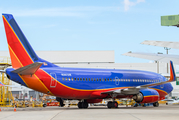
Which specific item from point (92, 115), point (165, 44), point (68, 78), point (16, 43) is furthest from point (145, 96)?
point (165, 44)

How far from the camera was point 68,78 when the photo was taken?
26.1m

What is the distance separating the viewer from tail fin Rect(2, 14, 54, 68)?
931 inches

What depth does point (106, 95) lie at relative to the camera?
28406mm

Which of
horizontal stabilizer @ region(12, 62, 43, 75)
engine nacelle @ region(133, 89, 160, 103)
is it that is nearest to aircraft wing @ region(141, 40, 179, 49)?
horizontal stabilizer @ region(12, 62, 43, 75)

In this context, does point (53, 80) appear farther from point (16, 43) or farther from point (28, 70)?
point (16, 43)

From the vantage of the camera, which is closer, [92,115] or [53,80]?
[92,115]

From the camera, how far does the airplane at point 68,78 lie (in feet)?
77.6

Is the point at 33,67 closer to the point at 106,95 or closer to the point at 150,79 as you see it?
the point at 106,95

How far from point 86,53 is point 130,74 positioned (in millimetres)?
47957

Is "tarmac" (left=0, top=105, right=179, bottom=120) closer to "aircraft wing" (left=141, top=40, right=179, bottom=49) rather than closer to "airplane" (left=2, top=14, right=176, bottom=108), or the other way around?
"airplane" (left=2, top=14, right=176, bottom=108)

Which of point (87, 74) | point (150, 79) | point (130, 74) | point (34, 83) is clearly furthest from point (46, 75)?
point (150, 79)

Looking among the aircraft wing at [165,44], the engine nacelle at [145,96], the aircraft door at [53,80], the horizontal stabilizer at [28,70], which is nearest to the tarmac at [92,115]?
the horizontal stabilizer at [28,70]

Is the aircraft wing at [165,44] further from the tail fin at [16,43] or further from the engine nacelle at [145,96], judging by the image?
the engine nacelle at [145,96]

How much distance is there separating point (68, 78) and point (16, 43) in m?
5.83
